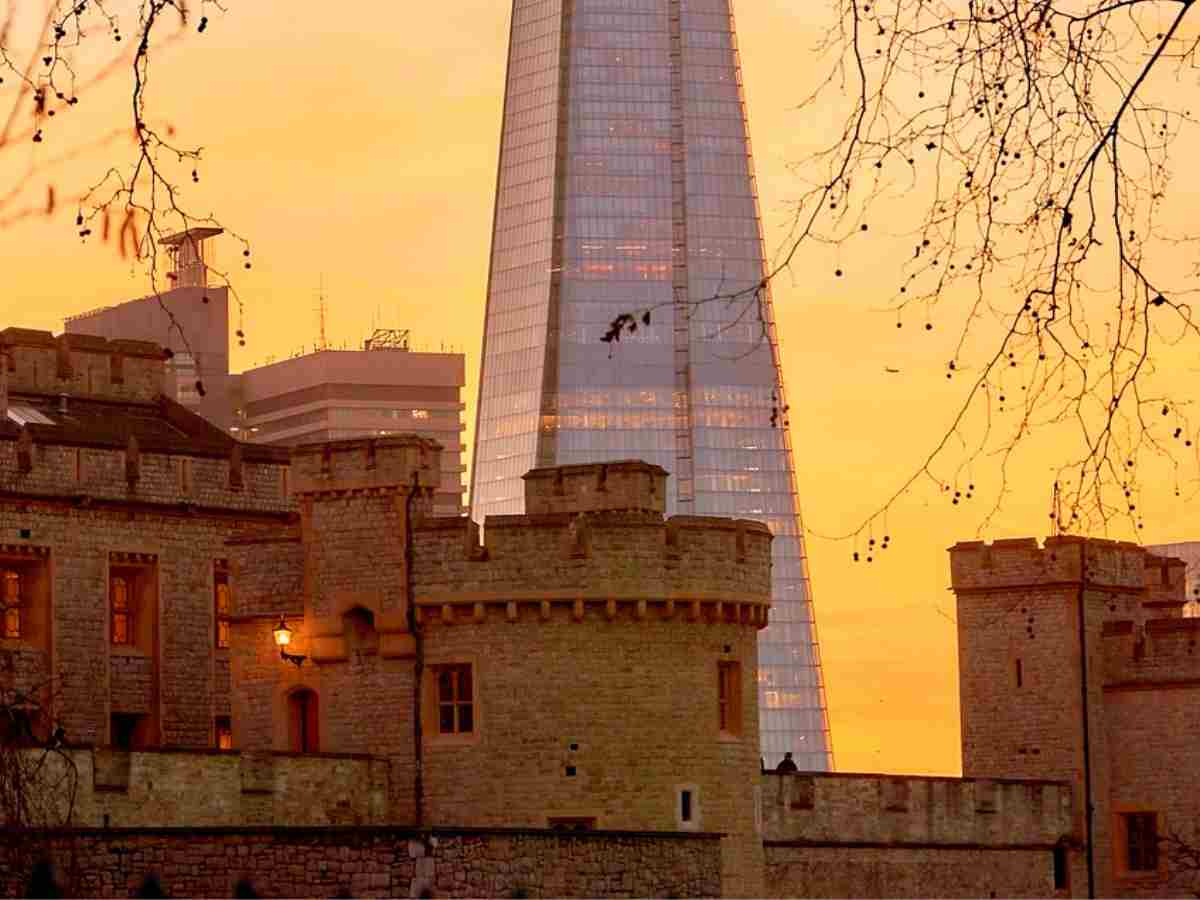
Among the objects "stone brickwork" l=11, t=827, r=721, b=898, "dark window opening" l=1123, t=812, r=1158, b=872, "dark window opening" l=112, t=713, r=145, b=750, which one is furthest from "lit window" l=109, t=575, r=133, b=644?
"dark window opening" l=1123, t=812, r=1158, b=872

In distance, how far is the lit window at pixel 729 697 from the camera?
52062 mm

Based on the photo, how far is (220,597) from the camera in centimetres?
6316

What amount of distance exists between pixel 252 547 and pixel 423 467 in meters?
3.45

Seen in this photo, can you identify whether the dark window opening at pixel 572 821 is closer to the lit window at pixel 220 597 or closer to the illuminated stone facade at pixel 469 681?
the illuminated stone facade at pixel 469 681

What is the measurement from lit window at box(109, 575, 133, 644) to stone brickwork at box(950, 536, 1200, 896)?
18503 mm

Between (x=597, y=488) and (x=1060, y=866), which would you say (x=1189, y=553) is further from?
(x=597, y=488)

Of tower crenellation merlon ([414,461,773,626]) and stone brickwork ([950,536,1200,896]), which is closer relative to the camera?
tower crenellation merlon ([414,461,773,626])

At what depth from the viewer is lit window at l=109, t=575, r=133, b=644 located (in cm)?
6159

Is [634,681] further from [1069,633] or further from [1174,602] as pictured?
[1174,602]

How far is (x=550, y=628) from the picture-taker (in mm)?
50594

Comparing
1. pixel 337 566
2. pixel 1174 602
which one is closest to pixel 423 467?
pixel 337 566

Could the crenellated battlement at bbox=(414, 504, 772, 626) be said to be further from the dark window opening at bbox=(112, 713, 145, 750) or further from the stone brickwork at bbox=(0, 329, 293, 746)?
the dark window opening at bbox=(112, 713, 145, 750)

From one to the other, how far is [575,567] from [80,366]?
21.1 metres

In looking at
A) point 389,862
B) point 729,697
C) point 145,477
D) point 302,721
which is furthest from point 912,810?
point 389,862
